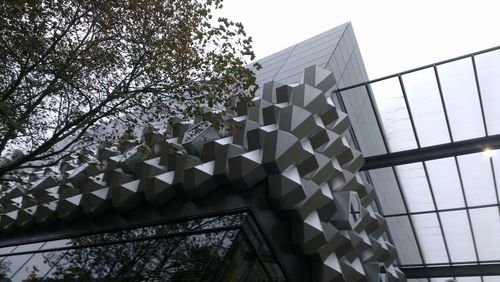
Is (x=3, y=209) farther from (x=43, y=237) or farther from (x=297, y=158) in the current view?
(x=297, y=158)

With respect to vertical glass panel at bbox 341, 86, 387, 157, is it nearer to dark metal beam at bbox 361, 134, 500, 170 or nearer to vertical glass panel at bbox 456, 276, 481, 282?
dark metal beam at bbox 361, 134, 500, 170

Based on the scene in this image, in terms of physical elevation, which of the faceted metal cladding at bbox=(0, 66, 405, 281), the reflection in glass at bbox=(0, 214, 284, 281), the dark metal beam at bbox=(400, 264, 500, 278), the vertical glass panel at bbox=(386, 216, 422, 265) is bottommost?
the reflection in glass at bbox=(0, 214, 284, 281)

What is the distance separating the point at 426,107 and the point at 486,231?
6810mm

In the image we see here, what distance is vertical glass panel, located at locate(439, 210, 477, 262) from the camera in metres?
20.1

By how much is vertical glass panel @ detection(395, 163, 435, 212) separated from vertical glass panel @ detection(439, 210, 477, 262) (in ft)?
3.20

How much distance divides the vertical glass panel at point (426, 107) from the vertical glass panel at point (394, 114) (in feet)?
0.99

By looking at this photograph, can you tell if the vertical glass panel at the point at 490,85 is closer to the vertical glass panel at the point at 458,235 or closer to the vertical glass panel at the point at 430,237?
the vertical glass panel at the point at 458,235

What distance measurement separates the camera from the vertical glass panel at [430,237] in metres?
20.5

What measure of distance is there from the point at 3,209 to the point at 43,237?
311cm

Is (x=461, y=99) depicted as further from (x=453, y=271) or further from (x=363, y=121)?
(x=453, y=271)

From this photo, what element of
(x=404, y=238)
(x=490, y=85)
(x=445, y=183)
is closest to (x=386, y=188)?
(x=445, y=183)

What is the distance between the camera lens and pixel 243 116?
43.7 ft

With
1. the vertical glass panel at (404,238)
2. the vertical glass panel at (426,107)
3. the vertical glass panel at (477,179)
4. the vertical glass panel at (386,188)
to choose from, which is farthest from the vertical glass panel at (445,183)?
the vertical glass panel at (404,238)

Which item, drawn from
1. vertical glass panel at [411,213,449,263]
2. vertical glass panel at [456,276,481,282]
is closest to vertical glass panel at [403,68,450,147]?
vertical glass panel at [411,213,449,263]
